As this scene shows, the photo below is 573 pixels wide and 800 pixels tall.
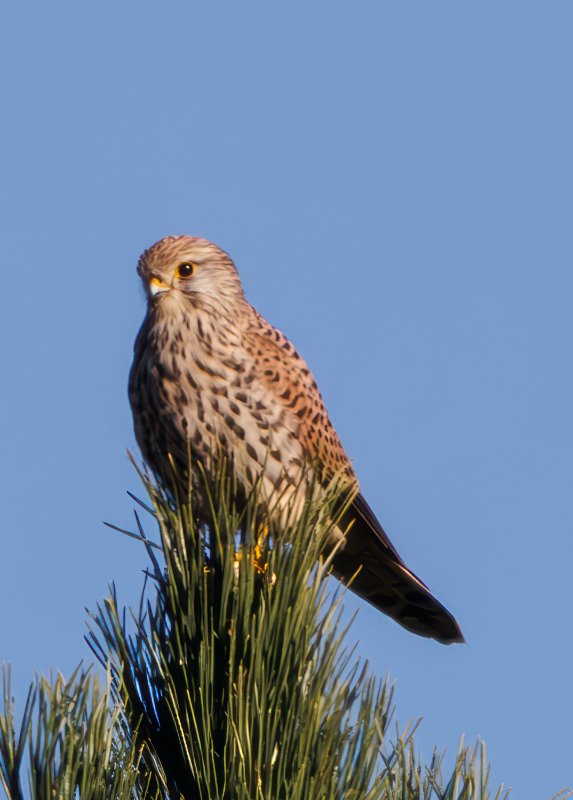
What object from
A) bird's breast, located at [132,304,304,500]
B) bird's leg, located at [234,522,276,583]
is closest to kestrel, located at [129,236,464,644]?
bird's breast, located at [132,304,304,500]

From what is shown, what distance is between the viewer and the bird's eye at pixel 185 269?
4496 millimetres

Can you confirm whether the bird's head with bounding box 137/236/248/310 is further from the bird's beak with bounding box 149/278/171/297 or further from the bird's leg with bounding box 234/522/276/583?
the bird's leg with bounding box 234/522/276/583

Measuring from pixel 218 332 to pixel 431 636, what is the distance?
1378 millimetres

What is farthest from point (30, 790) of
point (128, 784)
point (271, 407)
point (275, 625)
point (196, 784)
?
point (271, 407)

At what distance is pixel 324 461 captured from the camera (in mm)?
4305

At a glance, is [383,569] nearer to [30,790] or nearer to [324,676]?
[324,676]

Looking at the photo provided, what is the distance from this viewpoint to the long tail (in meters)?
4.40

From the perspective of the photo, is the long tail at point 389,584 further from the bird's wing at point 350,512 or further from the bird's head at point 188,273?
the bird's head at point 188,273

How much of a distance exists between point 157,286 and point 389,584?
143 centimetres

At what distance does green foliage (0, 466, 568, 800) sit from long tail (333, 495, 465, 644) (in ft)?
5.99

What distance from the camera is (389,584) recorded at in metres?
4.55

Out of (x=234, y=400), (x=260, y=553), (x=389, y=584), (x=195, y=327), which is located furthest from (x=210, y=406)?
(x=260, y=553)

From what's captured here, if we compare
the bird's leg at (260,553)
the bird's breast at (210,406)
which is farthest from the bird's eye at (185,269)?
the bird's leg at (260,553)

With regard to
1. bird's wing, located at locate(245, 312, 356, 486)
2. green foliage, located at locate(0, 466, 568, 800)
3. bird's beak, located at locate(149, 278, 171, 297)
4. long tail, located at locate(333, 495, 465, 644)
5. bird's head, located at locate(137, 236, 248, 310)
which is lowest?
green foliage, located at locate(0, 466, 568, 800)
